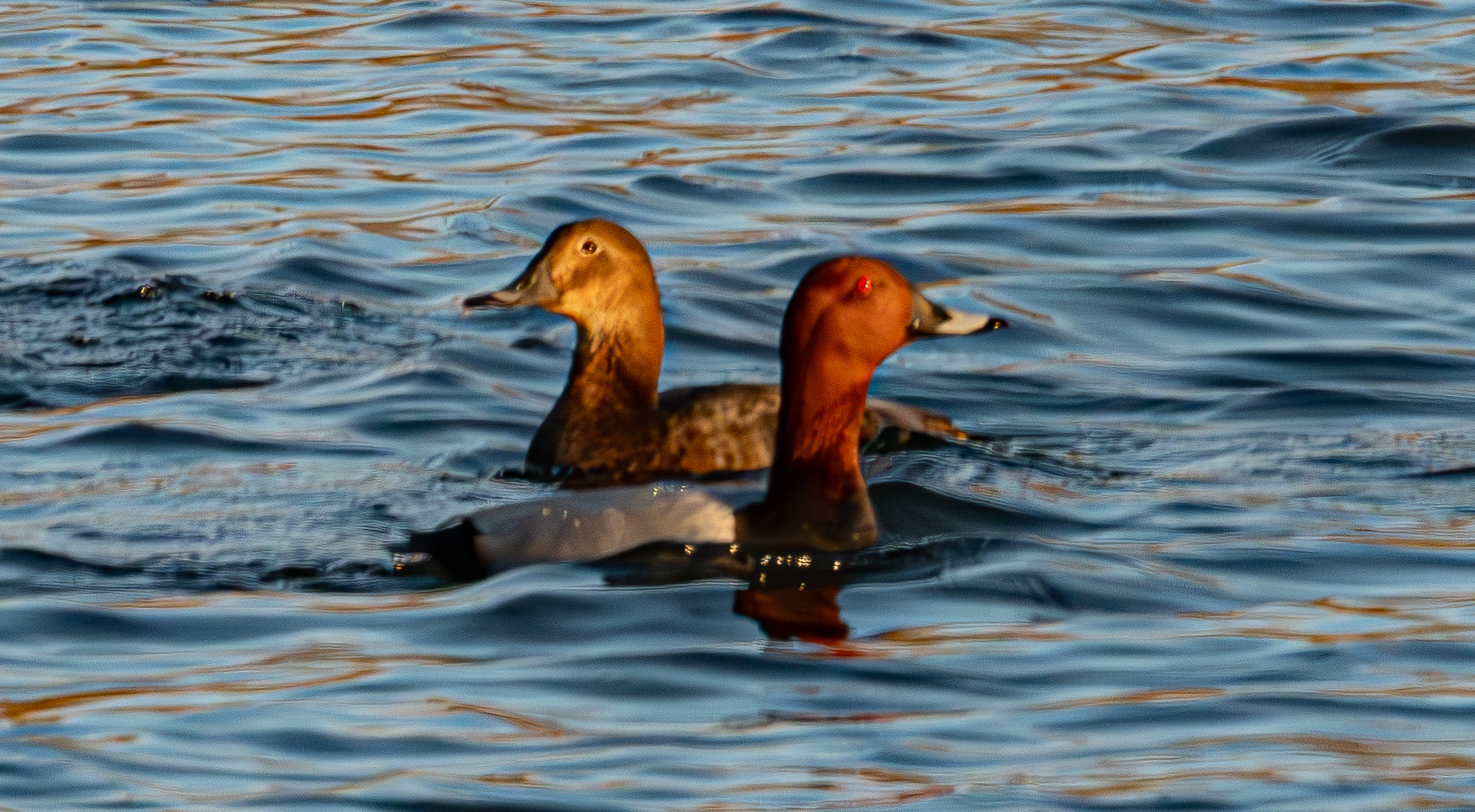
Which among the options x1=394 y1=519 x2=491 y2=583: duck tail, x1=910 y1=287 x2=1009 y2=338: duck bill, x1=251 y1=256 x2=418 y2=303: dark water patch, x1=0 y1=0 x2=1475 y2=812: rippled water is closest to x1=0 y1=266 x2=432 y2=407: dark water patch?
x1=0 y1=0 x2=1475 y2=812: rippled water

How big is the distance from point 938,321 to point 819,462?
62 centimetres

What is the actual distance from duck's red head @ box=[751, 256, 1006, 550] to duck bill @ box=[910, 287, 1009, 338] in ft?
0.13

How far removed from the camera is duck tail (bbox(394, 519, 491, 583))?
6652 millimetres

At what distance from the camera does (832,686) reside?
18.3 feet

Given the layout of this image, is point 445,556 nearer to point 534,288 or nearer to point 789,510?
point 789,510

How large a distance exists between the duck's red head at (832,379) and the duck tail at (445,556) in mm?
831

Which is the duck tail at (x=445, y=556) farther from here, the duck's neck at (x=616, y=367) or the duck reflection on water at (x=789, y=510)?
the duck's neck at (x=616, y=367)

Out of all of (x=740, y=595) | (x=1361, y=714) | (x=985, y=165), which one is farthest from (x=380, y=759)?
(x=985, y=165)

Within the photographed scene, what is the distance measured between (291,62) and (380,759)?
10838mm

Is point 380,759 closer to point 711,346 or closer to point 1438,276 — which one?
point 711,346

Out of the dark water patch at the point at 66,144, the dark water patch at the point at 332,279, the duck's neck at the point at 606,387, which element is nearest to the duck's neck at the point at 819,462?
the duck's neck at the point at 606,387

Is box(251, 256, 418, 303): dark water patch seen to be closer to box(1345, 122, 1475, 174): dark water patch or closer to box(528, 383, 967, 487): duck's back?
box(528, 383, 967, 487): duck's back

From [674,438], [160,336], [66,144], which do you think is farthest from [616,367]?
[66,144]

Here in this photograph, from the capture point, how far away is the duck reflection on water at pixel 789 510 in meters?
6.68
